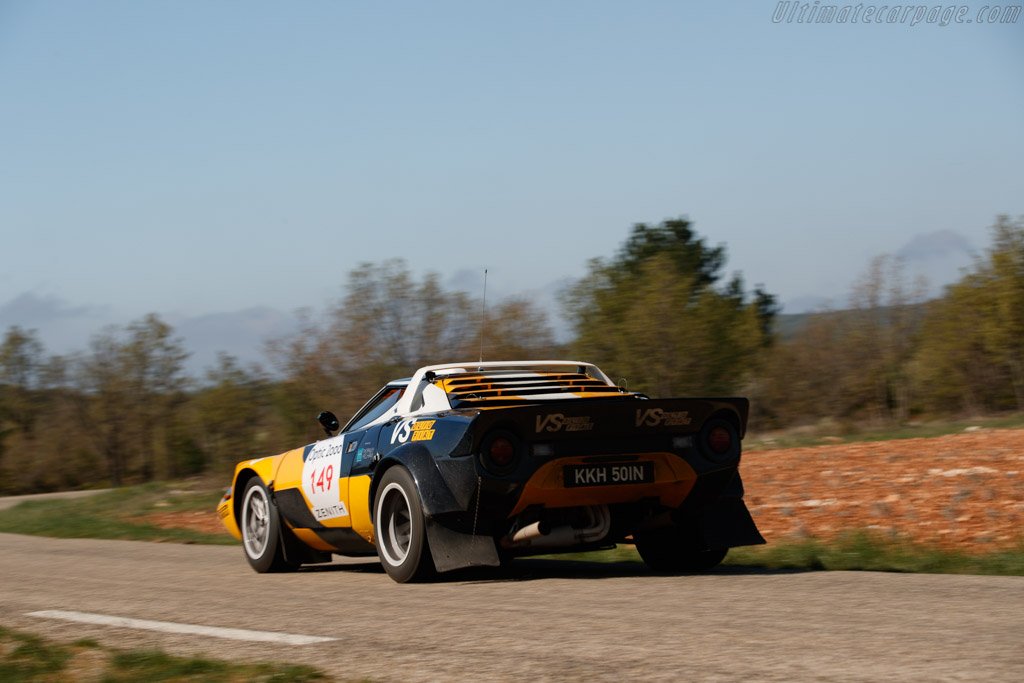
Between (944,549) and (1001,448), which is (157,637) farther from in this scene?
(1001,448)

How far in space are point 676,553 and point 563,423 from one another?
1.46 meters

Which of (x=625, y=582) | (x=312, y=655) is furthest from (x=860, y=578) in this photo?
(x=312, y=655)

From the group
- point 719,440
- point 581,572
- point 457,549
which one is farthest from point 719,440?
point 457,549

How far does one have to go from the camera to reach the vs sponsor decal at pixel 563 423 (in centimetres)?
712

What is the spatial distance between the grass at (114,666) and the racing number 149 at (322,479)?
3050 millimetres

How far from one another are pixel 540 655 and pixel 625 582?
2583mm

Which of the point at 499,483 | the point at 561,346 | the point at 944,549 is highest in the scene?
the point at 561,346

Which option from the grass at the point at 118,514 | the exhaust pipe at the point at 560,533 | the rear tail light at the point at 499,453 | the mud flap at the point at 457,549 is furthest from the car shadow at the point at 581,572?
the grass at the point at 118,514

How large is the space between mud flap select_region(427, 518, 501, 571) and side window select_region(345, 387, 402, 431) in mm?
1380

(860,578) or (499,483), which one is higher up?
(499,483)

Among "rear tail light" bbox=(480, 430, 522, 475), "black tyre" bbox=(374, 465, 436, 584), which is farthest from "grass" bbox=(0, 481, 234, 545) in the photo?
"rear tail light" bbox=(480, 430, 522, 475)

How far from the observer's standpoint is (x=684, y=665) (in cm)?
428

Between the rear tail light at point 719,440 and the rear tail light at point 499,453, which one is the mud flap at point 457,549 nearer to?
the rear tail light at point 499,453

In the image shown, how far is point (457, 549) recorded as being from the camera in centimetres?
722
